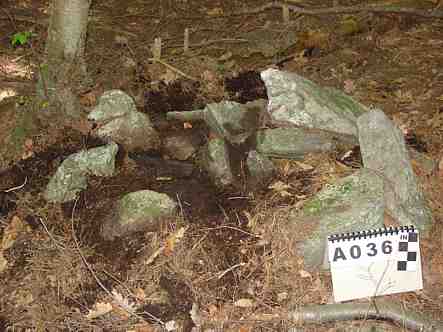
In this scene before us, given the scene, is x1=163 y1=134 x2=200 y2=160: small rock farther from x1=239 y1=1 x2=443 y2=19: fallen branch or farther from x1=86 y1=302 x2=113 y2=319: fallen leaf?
x1=239 y1=1 x2=443 y2=19: fallen branch

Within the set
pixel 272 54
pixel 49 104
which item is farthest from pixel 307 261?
pixel 272 54

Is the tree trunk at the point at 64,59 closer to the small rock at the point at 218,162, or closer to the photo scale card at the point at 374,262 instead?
the small rock at the point at 218,162

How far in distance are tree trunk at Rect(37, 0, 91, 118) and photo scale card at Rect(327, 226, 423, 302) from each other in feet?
8.58

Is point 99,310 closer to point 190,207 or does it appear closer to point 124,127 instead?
point 190,207

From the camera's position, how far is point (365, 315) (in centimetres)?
305

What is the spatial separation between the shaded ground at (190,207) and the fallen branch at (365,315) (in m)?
0.06

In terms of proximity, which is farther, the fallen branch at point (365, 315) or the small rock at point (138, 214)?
the small rock at point (138, 214)

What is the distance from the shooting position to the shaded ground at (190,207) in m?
3.15

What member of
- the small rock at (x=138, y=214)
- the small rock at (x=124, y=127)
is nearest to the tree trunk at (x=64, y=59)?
the small rock at (x=124, y=127)

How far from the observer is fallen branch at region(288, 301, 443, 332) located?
3023 mm

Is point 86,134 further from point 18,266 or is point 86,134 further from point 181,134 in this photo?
point 18,266

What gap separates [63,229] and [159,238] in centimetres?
72

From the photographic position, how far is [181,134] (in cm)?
416

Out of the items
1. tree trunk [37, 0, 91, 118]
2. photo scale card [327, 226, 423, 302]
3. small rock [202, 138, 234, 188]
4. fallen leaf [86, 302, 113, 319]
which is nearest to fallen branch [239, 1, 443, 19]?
tree trunk [37, 0, 91, 118]
